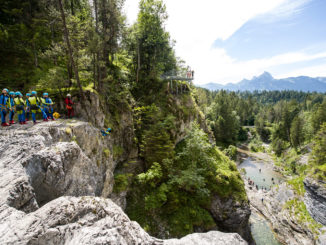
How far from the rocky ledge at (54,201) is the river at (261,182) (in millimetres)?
23860

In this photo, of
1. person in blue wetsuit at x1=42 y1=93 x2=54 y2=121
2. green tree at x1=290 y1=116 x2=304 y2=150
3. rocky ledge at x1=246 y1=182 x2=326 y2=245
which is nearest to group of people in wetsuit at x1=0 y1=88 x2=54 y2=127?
person in blue wetsuit at x1=42 y1=93 x2=54 y2=121

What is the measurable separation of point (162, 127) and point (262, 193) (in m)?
30.6

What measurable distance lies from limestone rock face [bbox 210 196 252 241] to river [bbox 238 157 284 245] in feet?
26.2

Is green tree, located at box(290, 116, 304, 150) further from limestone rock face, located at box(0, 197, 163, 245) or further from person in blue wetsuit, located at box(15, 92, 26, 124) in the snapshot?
person in blue wetsuit, located at box(15, 92, 26, 124)

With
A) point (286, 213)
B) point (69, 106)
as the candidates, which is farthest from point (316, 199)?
point (69, 106)

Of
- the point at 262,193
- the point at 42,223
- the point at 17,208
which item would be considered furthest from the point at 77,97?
the point at 262,193

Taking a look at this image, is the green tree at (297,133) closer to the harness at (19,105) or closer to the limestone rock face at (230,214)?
the limestone rock face at (230,214)

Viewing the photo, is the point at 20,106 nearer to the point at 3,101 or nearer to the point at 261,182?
the point at 3,101

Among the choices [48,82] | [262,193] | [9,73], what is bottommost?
[262,193]

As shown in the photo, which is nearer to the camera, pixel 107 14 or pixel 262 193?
pixel 107 14

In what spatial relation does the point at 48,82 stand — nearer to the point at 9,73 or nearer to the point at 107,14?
the point at 9,73

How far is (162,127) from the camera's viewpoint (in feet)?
61.3

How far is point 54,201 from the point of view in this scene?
4.84 m

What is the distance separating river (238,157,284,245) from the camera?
22489 millimetres
